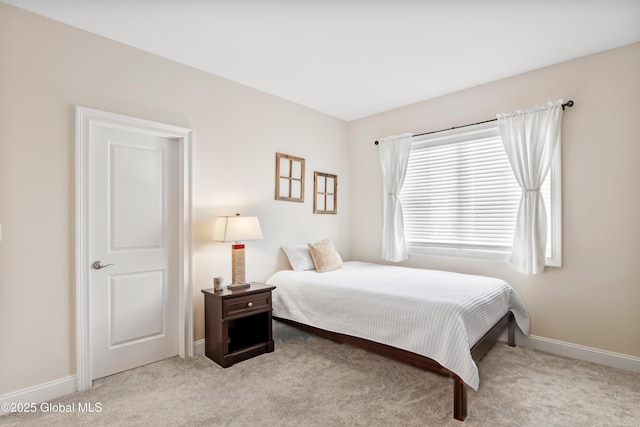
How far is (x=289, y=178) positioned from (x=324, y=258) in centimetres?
105

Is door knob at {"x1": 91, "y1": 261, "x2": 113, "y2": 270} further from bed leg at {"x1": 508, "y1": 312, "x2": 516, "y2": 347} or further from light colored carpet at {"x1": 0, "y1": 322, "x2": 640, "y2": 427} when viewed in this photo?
A: bed leg at {"x1": 508, "y1": 312, "x2": 516, "y2": 347}

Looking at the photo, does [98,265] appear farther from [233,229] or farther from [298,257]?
[298,257]

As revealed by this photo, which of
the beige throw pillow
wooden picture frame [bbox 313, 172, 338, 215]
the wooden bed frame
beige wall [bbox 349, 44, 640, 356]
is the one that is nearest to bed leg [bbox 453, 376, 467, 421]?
the wooden bed frame

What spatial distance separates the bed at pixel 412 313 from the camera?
220 centimetres

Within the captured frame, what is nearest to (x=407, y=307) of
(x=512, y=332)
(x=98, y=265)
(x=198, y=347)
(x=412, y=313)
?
(x=412, y=313)

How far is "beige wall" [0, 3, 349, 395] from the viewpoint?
2.22 meters

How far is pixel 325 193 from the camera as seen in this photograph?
4496 mm

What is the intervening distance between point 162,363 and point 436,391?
2.27 meters

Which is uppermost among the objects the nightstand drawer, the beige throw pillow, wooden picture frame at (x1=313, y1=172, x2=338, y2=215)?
wooden picture frame at (x1=313, y1=172, x2=338, y2=215)

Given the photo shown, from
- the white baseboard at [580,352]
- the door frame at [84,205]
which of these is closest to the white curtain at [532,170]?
the white baseboard at [580,352]

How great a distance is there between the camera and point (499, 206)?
3.48m

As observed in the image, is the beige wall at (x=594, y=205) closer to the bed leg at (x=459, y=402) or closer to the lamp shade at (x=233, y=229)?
the bed leg at (x=459, y=402)

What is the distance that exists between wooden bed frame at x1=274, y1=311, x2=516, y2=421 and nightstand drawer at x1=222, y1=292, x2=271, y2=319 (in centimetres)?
37

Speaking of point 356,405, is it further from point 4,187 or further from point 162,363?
point 4,187
